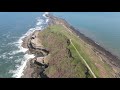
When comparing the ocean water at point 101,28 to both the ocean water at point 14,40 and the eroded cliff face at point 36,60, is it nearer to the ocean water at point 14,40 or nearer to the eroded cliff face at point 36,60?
the ocean water at point 14,40

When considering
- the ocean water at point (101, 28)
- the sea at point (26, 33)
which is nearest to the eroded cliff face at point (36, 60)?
the sea at point (26, 33)

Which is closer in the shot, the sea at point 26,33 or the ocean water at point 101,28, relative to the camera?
the sea at point 26,33

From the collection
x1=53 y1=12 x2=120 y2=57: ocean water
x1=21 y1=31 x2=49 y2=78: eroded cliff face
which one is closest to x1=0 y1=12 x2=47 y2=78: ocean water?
x1=21 y1=31 x2=49 y2=78: eroded cliff face

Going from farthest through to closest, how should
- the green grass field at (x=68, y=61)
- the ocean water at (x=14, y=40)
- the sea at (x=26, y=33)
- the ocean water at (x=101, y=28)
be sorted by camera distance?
the ocean water at (x=101, y=28) → the sea at (x=26, y=33) → the ocean water at (x=14, y=40) → the green grass field at (x=68, y=61)

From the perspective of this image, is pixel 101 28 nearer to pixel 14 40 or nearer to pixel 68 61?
pixel 14 40

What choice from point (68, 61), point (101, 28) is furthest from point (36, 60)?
point (101, 28)

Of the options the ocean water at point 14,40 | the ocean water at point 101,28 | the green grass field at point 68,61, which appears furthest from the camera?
the ocean water at point 101,28

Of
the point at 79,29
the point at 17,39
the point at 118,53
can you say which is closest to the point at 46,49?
the point at 17,39
